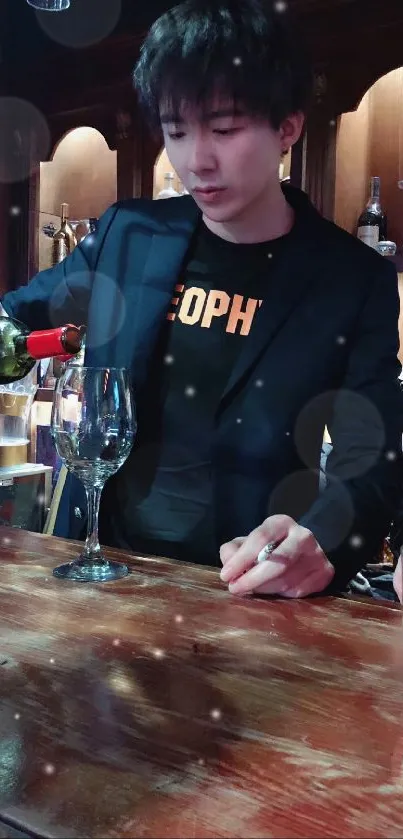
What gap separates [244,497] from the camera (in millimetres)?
1394

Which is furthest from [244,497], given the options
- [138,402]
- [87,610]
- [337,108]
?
[337,108]

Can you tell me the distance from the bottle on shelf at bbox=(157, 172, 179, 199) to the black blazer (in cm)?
151

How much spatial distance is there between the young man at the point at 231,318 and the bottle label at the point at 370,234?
3.34 ft

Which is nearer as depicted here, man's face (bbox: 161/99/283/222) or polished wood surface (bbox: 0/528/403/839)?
polished wood surface (bbox: 0/528/403/839)

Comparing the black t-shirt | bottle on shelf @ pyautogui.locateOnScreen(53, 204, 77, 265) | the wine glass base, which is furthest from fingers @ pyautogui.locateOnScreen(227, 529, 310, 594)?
bottle on shelf @ pyautogui.locateOnScreen(53, 204, 77, 265)

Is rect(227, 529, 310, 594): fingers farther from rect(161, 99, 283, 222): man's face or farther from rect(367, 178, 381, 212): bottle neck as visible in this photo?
rect(367, 178, 381, 212): bottle neck

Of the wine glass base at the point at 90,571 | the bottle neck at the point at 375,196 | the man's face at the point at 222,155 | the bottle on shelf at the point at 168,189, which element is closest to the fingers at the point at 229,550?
the wine glass base at the point at 90,571

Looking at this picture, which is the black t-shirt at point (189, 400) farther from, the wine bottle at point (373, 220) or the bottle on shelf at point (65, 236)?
the bottle on shelf at point (65, 236)

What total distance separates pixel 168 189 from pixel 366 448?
6.72ft

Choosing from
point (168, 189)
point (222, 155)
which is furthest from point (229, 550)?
point (168, 189)

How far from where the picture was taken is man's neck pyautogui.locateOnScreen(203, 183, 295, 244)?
143 centimetres

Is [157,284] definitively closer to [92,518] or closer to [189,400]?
[189,400]

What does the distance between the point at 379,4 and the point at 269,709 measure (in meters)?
2.45

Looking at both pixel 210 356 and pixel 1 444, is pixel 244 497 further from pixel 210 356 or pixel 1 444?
pixel 1 444
